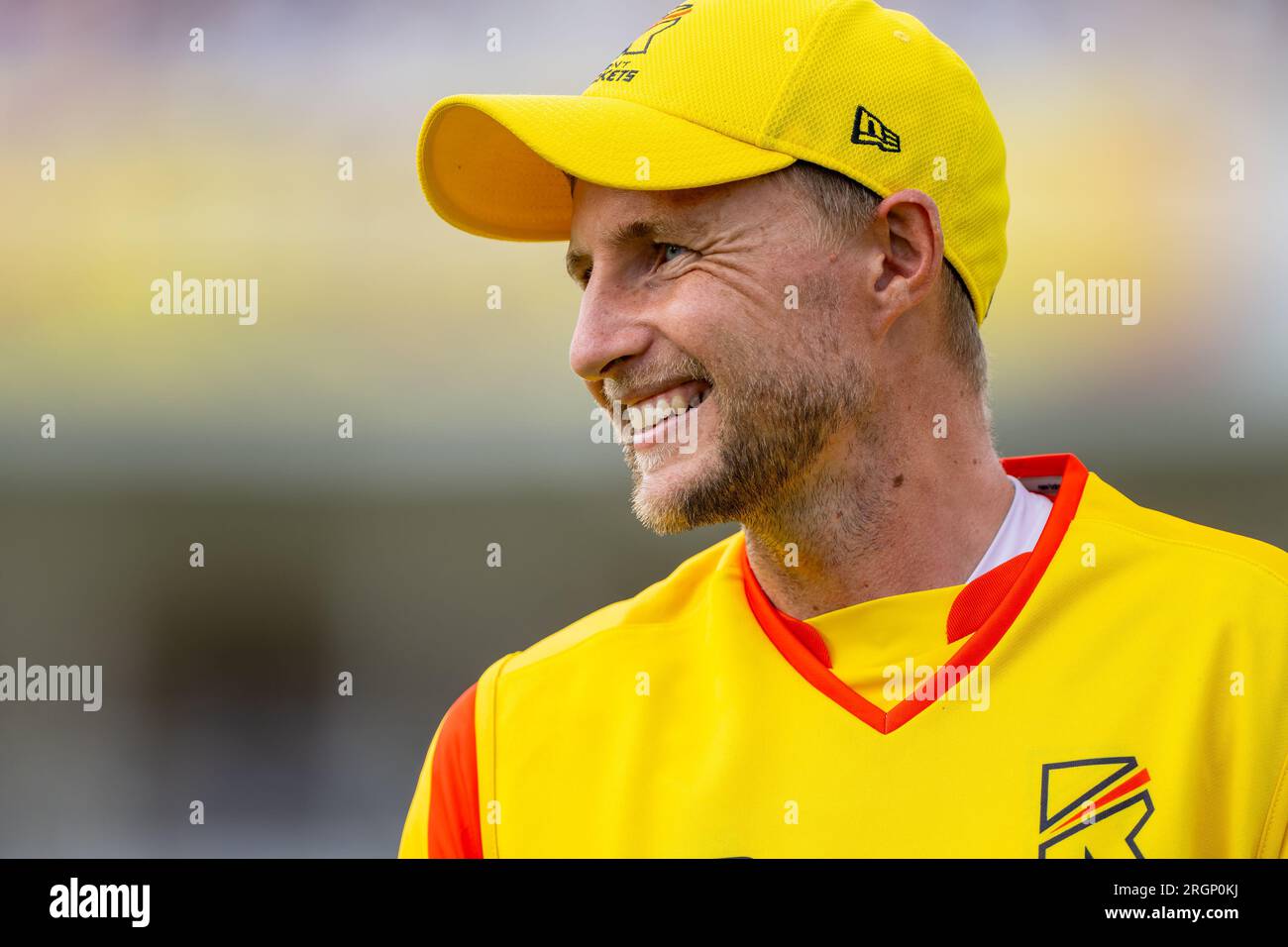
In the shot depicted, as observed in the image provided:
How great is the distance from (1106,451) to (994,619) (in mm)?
1891

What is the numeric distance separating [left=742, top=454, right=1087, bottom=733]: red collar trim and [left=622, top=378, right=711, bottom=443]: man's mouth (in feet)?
0.88

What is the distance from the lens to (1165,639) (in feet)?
4.91

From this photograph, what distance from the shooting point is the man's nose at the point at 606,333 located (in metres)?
1.59

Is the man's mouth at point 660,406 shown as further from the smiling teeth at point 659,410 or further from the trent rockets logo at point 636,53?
the trent rockets logo at point 636,53

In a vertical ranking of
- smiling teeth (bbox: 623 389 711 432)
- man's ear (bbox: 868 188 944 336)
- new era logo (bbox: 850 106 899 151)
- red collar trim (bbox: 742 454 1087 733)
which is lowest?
red collar trim (bbox: 742 454 1087 733)

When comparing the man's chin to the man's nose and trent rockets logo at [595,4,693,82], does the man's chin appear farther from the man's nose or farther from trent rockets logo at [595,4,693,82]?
trent rockets logo at [595,4,693,82]

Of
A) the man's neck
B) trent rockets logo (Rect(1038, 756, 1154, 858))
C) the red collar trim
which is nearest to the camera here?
trent rockets logo (Rect(1038, 756, 1154, 858))

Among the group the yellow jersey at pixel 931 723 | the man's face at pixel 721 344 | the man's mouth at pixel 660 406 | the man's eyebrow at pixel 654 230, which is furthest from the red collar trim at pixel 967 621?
the man's eyebrow at pixel 654 230

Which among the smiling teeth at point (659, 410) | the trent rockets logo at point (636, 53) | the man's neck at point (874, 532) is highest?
the trent rockets logo at point (636, 53)

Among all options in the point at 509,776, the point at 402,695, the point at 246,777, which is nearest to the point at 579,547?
the point at 402,695

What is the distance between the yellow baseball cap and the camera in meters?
1.56

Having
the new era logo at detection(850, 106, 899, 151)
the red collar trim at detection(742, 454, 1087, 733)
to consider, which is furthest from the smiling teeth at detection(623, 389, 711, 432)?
the new era logo at detection(850, 106, 899, 151)

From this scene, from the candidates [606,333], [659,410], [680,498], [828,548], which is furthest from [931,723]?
[606,333]

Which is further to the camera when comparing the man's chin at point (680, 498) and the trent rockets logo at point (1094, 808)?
the man's chin at point (680, 498)
